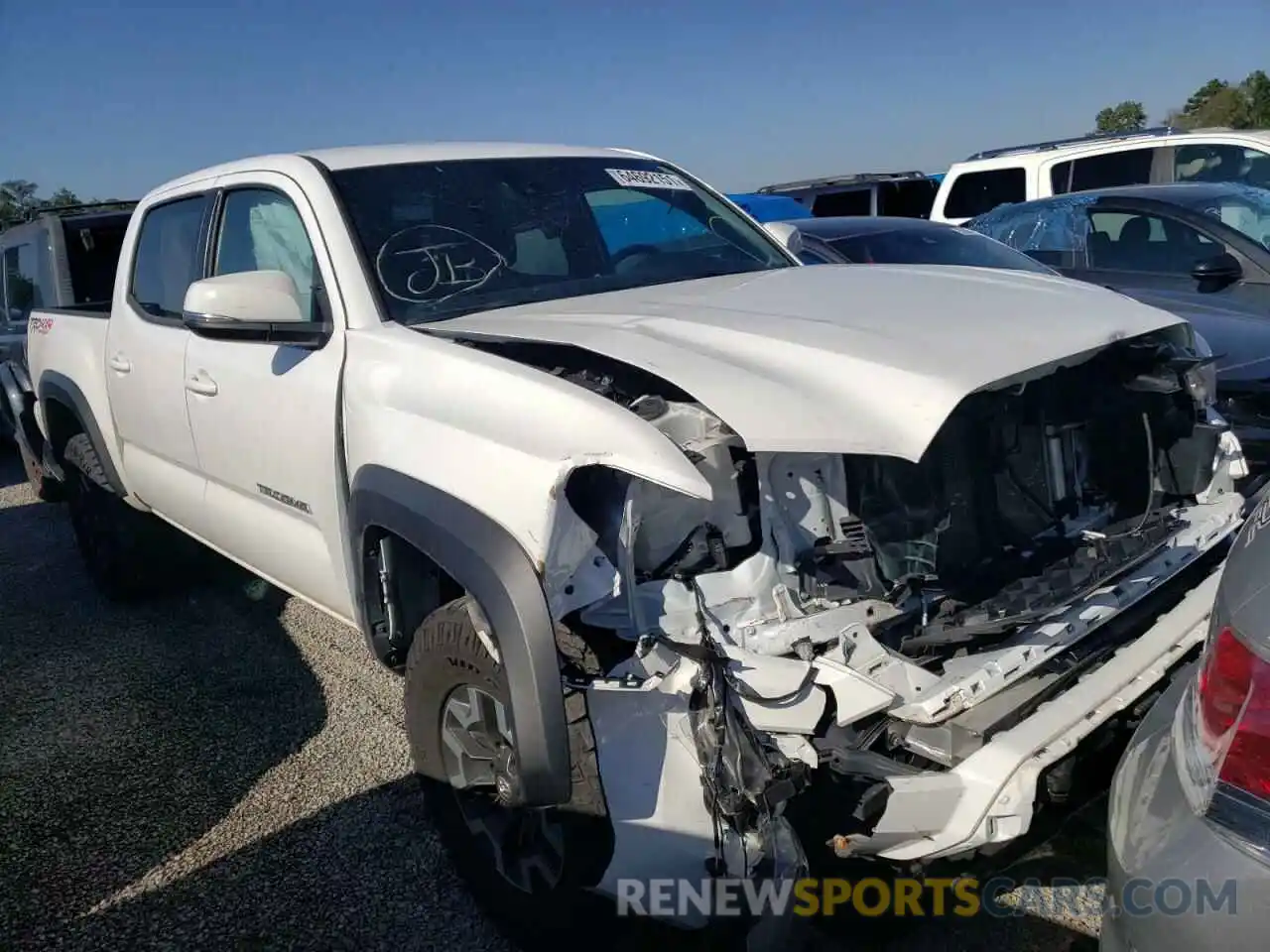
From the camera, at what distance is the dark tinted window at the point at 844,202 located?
15.1 metres

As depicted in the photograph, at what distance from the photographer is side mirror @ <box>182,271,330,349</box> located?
2.72 m

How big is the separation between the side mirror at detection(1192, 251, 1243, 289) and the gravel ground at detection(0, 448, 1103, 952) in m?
3.78

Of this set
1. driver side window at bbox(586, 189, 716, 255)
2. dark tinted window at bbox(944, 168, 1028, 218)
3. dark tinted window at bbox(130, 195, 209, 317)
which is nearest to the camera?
driver side window at bbox(586, 189, 716, 255)

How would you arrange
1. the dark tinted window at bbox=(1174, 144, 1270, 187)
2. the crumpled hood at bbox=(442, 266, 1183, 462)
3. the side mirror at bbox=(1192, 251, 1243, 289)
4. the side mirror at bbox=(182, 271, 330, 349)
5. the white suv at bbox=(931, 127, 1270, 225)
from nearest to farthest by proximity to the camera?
the crumpled hood at bbox=(442, 266, 1183, 462) < the side mirror at bbox=(182, 271, 330, 349) < the side mirror at bbox=(1192, 251, 1243, 289) < the dark tinted window at bbox=(1174, 144, 1270, 187) < the white suv at bbox=(931, 127, 1270, 225)

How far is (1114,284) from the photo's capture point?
5906mm

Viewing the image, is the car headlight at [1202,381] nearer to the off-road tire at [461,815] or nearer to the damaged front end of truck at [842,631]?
the damaged front end of truck at [842,631]

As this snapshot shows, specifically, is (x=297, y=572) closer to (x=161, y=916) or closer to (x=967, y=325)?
(x=161, y=916)

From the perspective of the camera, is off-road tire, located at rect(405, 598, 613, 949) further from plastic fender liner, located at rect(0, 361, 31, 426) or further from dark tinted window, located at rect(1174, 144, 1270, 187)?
dark tinted window, located at rect(1174, 144, 1270, 187)

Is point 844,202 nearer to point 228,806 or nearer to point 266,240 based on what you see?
point 266,240

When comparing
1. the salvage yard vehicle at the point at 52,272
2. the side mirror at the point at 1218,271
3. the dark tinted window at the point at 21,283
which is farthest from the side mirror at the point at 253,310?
the dark tinted window at the point at 21,283

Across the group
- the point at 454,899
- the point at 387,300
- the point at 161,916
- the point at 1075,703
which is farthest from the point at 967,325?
the point at 161,916

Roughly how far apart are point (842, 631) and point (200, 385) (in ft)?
7.86

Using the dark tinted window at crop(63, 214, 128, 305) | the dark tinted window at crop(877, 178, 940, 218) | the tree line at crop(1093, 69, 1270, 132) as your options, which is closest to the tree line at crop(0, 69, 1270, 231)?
the tree line at crop(1093, 69, 1270, 132)

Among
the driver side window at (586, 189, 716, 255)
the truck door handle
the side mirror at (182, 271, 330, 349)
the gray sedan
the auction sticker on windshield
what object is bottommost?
the gray sedan
